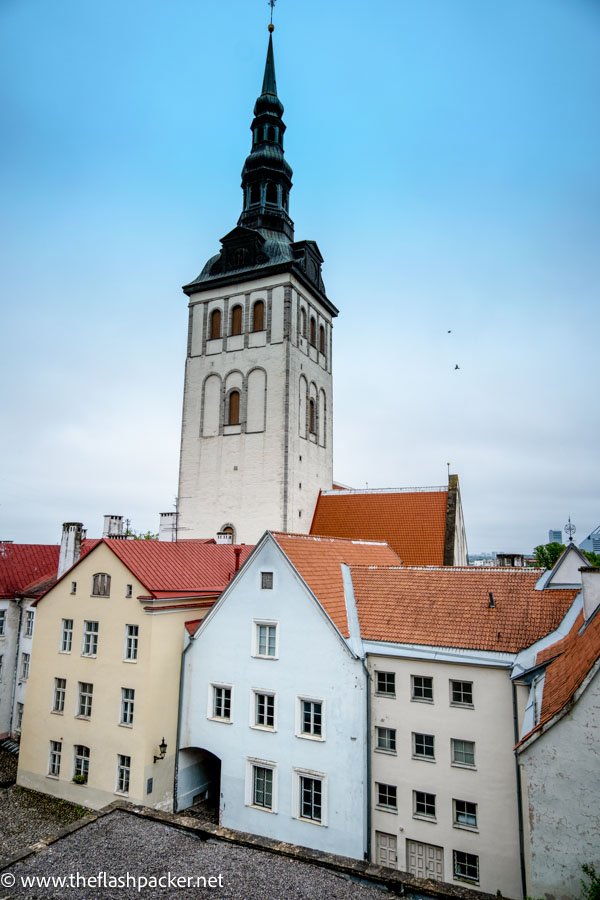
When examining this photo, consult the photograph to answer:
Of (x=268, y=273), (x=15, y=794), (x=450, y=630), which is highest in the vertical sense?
(x=268, y=273)

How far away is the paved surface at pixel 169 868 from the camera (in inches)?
350

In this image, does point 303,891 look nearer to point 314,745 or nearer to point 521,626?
point 314,745

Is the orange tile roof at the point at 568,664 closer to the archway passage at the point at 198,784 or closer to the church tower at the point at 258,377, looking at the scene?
the archway passage at the point at 198,784

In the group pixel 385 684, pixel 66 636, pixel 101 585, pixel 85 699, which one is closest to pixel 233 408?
pixel 101 585

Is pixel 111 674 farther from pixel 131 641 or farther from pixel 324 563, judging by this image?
pixel 324 563

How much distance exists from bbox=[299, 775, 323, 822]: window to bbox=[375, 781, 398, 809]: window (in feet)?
5.70

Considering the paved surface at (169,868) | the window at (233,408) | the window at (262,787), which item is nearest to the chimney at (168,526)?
the window at (233,408)

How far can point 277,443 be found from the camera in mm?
34969

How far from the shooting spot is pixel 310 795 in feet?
55.7

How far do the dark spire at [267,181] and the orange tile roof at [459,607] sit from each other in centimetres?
2926

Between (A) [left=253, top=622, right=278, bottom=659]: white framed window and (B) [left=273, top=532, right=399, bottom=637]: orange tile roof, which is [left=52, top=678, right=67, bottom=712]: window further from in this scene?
(B) [left=273, top=532, right=399, bottom=637]: orange tile roof

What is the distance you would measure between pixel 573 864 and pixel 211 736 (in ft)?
39.5

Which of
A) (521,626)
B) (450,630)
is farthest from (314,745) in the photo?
(521,626)

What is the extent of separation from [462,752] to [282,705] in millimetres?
5625
